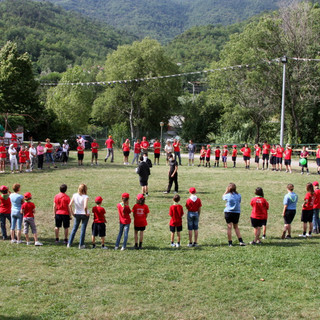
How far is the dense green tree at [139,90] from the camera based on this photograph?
168ft

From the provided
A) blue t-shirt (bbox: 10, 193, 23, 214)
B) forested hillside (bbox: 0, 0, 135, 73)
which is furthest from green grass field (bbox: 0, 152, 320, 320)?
forested hillside (bbox: 0, 0, 135, 73)

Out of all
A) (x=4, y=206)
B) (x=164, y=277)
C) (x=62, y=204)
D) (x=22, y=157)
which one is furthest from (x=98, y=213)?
(x=22, y=157)

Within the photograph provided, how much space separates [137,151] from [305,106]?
20.1 metres

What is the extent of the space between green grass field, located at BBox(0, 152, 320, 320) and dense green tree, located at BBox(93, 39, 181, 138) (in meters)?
40.6

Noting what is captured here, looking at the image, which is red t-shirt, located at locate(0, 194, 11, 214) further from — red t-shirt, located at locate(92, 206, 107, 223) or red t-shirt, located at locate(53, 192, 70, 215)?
red t-shirt, located at locate(92, 206, 107, 223)

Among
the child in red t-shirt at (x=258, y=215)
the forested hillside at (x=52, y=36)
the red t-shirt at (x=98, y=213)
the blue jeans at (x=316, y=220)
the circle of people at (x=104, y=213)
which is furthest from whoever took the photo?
the forested hillside at (x=52, y=36)

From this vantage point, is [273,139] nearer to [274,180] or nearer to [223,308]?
[274,180]

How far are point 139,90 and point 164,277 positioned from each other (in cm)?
4629

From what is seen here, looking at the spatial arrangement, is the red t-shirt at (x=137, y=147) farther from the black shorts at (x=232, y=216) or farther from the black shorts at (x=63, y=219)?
the black shorts at (x=232, y=216)

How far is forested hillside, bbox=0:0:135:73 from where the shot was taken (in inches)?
5428

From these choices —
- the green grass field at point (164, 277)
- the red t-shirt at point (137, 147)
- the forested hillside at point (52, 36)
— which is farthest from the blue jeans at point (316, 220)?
the forested hillside at point (52, 36)

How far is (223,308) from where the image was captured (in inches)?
255

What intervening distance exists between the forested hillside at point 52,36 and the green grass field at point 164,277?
395ft

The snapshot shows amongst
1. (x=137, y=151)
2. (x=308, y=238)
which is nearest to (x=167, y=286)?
(x=308, y=238)
